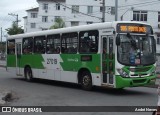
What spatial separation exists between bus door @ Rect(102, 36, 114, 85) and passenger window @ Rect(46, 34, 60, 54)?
160 inches

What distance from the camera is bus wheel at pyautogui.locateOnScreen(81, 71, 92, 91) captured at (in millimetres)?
17837

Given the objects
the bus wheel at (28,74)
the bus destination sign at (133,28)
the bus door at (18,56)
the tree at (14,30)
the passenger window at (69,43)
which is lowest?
the bus wheel at (28,74)

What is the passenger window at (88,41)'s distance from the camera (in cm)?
1736

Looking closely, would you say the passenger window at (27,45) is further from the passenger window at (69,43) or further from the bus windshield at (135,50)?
the bus windshield at (135,50)

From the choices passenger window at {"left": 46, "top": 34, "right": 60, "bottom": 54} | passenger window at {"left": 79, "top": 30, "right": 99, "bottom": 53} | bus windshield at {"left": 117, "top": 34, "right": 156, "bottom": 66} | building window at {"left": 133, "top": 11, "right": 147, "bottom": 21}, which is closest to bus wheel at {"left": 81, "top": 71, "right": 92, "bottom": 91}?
passenger window at {"left": 79, "top": 30, "right": 99, "bottom": 53}

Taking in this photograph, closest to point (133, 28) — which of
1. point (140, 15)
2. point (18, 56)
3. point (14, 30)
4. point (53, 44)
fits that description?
point (53, 44)

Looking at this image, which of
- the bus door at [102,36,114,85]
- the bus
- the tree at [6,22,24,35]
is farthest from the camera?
the tree at [6,22,24,35]

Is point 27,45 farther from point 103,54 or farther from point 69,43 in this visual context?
point 103,54

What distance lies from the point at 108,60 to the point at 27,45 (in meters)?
8.68

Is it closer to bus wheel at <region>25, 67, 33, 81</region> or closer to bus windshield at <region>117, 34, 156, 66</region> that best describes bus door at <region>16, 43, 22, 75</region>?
bus wheel at <region>25, 67, 33, 81</region>

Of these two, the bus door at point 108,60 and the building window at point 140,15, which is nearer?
the bus door at point 108,60

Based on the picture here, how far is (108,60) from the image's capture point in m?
16.6

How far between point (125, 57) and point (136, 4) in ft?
164

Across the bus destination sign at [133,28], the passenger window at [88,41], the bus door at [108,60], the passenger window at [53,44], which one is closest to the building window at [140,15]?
the passenger window at [53,44]
